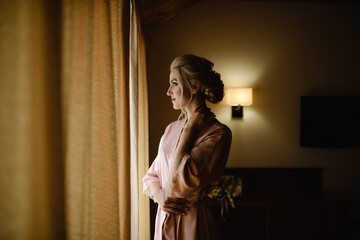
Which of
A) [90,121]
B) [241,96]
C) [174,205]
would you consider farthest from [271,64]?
[90,121]

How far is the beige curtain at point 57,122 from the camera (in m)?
0.35

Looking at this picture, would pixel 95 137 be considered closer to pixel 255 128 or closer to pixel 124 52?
pixel 124 52

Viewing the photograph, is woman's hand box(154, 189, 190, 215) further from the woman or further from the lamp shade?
the lamp shade

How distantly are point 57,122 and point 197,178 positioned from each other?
0.72m

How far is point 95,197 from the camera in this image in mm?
604

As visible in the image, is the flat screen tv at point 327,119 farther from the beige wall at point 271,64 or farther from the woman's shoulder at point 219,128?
the woman's shoulder at point 219,128

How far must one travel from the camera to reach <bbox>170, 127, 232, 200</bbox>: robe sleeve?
3.30ft

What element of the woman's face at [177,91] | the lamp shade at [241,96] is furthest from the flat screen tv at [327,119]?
the woman's face at [177,91]

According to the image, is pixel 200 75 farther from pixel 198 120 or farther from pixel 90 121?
pixel 90 121

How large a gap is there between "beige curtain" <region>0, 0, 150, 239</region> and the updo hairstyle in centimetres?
55

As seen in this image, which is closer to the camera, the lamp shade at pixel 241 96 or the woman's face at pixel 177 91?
the woman's face at pixel 177 91

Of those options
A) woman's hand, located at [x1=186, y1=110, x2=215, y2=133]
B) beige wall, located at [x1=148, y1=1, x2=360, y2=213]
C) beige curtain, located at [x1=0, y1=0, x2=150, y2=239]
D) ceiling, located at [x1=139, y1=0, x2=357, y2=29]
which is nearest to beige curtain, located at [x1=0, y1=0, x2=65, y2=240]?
beige curtain, located at [x1=0, y1=0, x2=150, y2=239]

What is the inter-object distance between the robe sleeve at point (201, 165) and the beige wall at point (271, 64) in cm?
159

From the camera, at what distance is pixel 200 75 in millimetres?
1164
